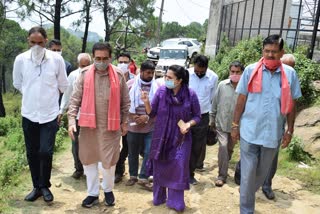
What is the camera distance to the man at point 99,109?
3.83 metres

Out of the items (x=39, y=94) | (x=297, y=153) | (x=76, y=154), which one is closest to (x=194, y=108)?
(x=39, y=94)

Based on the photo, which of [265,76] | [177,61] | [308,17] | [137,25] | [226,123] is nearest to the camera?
[265,76]

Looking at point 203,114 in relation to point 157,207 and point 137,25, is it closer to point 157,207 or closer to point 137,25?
point 157,207

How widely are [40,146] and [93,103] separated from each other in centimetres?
83

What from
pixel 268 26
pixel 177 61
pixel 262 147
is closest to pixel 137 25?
pixel 177 61

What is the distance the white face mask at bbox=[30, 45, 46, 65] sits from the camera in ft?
12.9

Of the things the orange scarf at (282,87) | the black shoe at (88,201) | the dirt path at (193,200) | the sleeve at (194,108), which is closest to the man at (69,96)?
the dirt path at (193,200)

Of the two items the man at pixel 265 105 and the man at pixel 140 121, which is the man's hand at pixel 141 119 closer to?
the man at pixel 140 121

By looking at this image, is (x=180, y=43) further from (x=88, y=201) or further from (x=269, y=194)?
(x=88, y=201)

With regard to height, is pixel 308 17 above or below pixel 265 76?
above

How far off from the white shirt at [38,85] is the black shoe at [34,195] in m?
0.86

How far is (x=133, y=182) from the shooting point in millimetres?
4918

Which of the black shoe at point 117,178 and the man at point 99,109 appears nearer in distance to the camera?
the man at point 99,109

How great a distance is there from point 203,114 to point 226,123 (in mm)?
343
